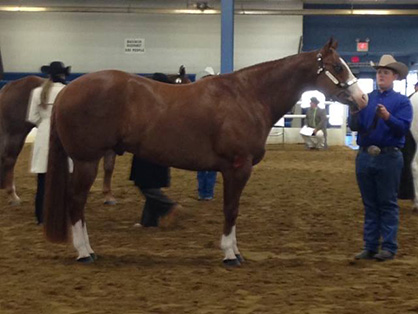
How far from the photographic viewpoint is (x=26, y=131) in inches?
352

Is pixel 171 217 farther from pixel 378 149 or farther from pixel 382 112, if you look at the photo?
pixel 382 112

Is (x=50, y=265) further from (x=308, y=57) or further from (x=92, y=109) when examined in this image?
(x=308, y=57)

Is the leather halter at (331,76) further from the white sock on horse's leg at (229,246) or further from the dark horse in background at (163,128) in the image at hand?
the white sock on horse's leg at (229,246)

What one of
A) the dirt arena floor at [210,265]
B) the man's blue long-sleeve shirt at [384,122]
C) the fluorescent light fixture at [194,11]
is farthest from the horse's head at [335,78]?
the fluorescent light fixture at [194,11]

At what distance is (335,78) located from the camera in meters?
5.71

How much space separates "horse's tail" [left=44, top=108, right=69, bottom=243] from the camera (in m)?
5.71

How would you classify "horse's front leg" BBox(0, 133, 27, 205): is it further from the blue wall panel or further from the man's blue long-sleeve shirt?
the blue wall panel

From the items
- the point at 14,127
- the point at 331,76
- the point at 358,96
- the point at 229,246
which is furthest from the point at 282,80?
the point at 14,127

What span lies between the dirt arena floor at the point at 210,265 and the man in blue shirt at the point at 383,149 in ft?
1.19

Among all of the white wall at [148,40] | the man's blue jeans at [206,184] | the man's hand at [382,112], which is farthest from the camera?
the white wall at [148,40]

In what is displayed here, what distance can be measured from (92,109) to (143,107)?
1.43 feet

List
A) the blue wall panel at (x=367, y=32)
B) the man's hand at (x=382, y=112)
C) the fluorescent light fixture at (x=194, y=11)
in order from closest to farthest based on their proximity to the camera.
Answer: the man's hand at (x=382, y=112) < the fluorescent light fixture at (x=194, y=11) < the blue wall panel at (x=367, y=32)

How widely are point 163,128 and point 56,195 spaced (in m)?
1.13

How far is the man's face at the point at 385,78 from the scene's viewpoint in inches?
221
